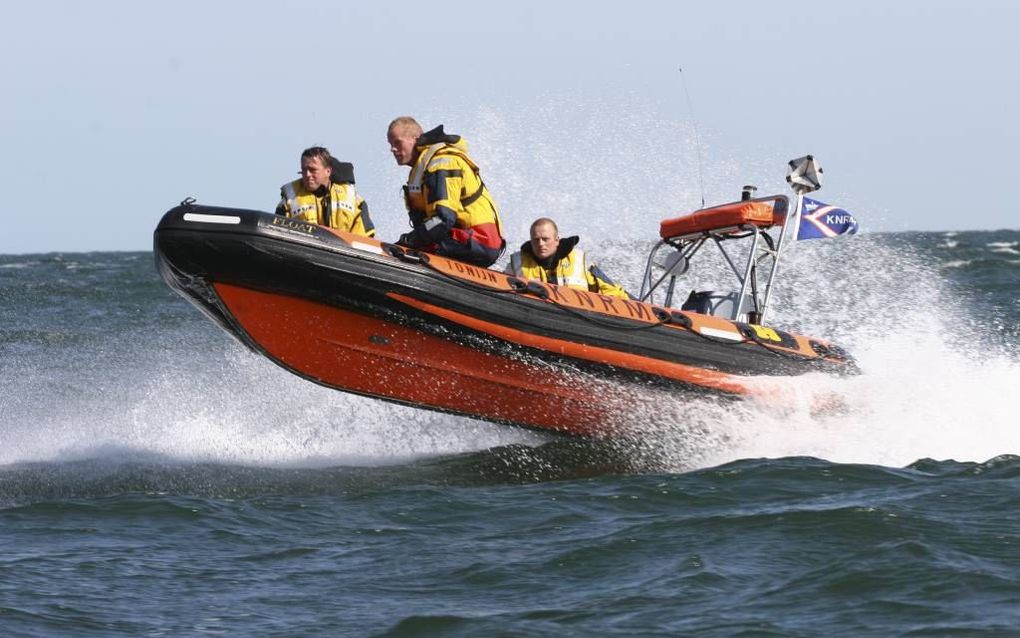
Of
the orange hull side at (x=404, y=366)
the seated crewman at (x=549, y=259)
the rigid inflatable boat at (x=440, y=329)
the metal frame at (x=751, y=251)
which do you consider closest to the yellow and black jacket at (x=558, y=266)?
the seated crewman at (x=549, y=259)

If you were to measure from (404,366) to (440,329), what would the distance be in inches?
10.5

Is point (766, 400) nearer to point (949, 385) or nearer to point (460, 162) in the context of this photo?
point (949, 385)

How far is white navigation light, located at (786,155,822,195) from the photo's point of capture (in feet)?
22.3

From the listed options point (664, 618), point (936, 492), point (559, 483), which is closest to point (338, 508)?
point (559, 483)

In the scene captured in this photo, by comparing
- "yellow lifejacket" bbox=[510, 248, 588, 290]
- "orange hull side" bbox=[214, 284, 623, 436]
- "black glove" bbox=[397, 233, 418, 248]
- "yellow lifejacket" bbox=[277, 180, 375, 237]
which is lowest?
"orange hull side" bbox=[214, 284, 623, 436]

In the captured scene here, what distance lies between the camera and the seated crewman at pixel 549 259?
6500 millimetres

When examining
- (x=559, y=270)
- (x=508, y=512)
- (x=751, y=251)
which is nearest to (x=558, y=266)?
(x=559, y=270)

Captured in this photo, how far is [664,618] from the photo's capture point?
3742 mm

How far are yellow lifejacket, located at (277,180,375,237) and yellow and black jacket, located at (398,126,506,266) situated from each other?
0.25m

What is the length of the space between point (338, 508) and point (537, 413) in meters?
1.46

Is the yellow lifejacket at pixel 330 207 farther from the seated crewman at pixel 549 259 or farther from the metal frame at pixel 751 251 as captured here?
the metal frame at pixel 751 251

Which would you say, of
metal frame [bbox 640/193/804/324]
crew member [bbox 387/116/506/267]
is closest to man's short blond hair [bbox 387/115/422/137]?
crew member [bbox 387/116/506/267]

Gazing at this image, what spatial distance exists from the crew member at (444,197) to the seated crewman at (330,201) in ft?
0.92

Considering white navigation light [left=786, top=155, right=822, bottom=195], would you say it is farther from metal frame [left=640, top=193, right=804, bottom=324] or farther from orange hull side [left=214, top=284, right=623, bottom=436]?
orange hull side [left=214, top=284, right=623, bottom=436]
